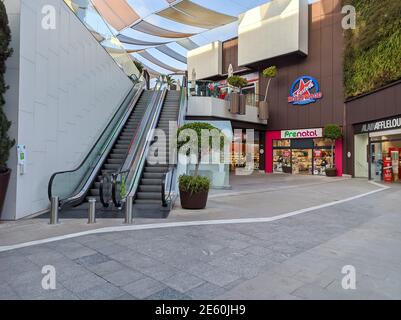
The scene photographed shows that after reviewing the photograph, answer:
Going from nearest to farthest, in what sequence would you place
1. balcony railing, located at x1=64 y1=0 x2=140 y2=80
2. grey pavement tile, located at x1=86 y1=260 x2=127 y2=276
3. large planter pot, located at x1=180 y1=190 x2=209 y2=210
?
grey pavement tile, located at x1=86 y1=260 x2=127 y2=276, large planter pot, located at x1=180 y1=190 x2=209 y2=210, balcony railing, located at x1=64 y1=0 x2=140 y2=80

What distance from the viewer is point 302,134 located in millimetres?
20562

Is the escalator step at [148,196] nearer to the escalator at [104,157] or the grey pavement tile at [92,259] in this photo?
the escalator at [104,157]

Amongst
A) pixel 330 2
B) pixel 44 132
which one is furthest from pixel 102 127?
pixel 330 2

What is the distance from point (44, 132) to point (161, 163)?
355 cm

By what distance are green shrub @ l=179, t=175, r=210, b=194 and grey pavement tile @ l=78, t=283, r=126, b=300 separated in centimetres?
415

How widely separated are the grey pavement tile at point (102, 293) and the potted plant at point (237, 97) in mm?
15650

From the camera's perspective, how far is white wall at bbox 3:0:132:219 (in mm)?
6020

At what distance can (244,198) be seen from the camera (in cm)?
900

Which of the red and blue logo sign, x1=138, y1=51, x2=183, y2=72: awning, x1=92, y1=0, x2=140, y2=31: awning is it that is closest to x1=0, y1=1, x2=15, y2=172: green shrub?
x1=92, y1=0, x2=140, y2=31: awning

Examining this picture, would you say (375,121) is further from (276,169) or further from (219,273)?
(219,273)

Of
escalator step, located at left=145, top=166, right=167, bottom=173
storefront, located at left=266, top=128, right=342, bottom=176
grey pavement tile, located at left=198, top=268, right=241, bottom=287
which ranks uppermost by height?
storefront, located at left=266, top=128, right=342, bottom=176

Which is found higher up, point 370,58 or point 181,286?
point 370,58

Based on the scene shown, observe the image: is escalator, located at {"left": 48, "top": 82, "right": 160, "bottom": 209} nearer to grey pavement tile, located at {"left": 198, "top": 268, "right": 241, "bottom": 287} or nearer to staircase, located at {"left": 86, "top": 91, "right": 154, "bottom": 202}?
staircase, located at {"left": 86, "top": 91, "right": 154, "bottom": 202}

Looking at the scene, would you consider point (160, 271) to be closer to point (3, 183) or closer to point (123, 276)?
point (123, 276)
